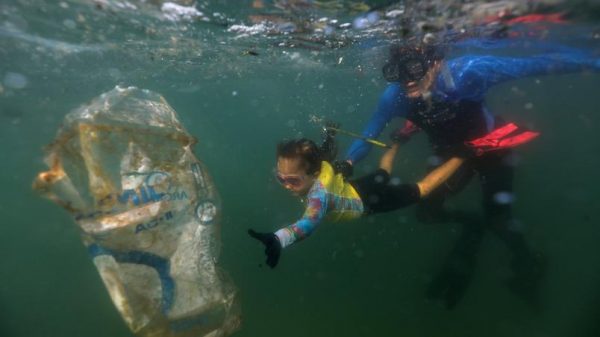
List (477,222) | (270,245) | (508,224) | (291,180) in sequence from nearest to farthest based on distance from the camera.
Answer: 1. (270,245)
2. (291,180)
3. (508,224)
4. (477,222)

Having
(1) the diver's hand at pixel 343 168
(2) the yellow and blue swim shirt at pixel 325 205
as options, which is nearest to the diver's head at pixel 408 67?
(1) the diver's hand at pixel 343 168

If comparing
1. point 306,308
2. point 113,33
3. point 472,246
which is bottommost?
point 306,308

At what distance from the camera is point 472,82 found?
826 centimetres

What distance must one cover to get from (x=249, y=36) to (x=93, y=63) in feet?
34.2

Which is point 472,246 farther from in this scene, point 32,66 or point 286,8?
point 32,66

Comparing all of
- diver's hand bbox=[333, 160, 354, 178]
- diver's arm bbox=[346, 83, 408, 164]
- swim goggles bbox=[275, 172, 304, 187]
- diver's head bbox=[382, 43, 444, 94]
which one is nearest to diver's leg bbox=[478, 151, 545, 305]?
diver's arm bbox=[346, 83, 408, 164]

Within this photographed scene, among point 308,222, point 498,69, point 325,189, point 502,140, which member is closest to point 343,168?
point 325,189

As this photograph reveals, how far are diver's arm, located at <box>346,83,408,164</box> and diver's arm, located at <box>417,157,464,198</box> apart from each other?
1781 mm

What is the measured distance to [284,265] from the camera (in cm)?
2983

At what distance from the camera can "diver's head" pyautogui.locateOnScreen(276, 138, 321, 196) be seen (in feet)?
19.9

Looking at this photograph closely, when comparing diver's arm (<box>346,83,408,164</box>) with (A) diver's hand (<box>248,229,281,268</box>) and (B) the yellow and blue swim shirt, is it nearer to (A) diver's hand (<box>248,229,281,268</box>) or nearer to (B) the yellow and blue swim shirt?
(B) the yellow and blue swim shirt

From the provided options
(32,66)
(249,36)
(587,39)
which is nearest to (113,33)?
(249,36)

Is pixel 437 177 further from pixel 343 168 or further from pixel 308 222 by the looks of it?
pixel 308 222

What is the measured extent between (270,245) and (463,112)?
6.22 m
